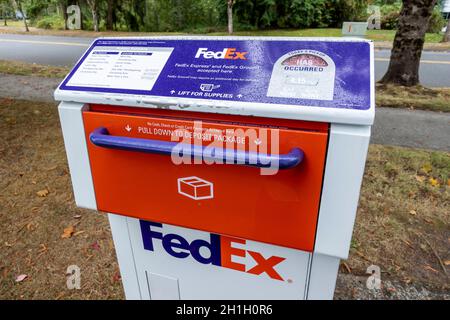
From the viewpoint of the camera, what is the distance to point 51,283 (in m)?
2.16

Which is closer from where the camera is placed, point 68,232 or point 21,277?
point 21,277

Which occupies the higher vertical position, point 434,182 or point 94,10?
point 94,10

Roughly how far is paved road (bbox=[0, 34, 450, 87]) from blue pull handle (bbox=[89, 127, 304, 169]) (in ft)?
24.8

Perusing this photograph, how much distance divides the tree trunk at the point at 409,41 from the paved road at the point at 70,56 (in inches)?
86.2

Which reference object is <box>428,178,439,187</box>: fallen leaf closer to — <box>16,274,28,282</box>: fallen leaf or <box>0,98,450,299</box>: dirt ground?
<box>0,98,450,299</box>: dirt ground

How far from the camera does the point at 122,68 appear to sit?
1.17 meters

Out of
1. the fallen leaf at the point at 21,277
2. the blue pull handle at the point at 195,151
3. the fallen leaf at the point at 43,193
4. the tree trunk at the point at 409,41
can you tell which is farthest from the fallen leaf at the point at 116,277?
the tree trunk at the point at 409,41

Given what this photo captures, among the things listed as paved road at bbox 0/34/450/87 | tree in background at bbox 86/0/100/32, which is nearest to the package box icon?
paved road at bbox 0/34/450/87

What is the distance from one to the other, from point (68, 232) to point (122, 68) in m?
1.84

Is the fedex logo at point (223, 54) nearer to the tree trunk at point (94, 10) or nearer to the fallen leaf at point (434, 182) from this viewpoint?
the fallen leaf at point (434, 182)

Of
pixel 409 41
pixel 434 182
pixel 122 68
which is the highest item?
pixel 122 68

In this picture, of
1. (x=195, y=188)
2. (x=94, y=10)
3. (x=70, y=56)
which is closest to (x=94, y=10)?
(x=94, y=10)

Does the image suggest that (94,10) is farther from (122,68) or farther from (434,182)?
(122,68)
